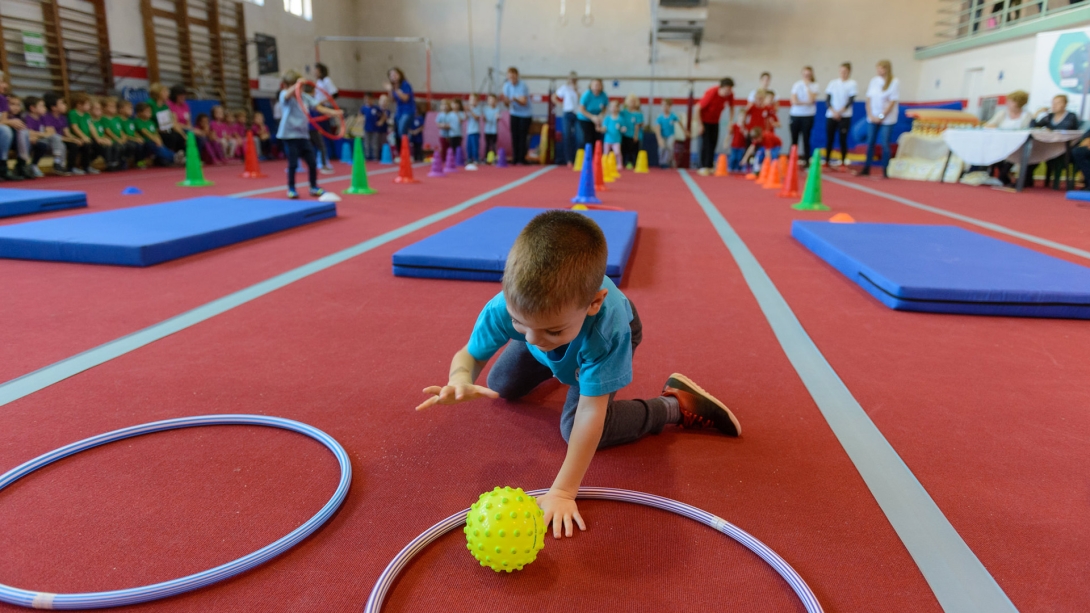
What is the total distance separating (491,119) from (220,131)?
5251mm

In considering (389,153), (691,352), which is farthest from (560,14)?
(691,352)

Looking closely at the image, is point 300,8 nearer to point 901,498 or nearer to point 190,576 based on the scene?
point 190,576

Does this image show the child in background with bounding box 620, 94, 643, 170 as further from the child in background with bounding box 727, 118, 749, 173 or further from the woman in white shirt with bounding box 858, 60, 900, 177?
the woman in white shirt with bounding box 858, 60, 900, 177

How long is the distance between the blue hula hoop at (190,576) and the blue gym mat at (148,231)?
2428 millimetres

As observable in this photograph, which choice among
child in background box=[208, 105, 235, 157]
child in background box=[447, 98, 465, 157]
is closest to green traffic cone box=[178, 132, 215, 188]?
child in background box=[208, 105, 235, 157]

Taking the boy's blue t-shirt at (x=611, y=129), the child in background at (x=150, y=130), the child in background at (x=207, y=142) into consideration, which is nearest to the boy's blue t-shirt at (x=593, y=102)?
the boy's blue t-shirt at (x=611, y=129)

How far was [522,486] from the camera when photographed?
5.74ft

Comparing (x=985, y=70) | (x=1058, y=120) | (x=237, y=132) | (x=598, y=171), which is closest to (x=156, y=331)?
(x=598, y=171)

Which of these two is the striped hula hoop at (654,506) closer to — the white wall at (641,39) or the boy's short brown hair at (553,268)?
the boy's short brown hair at (553,268)

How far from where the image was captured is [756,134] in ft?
40.0

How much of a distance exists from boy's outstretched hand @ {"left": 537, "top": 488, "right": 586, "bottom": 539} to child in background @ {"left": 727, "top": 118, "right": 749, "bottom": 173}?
39.6ft

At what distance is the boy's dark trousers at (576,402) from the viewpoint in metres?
1.93

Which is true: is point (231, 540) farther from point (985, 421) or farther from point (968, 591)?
point (985, 421)

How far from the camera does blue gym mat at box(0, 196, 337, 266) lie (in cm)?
400
